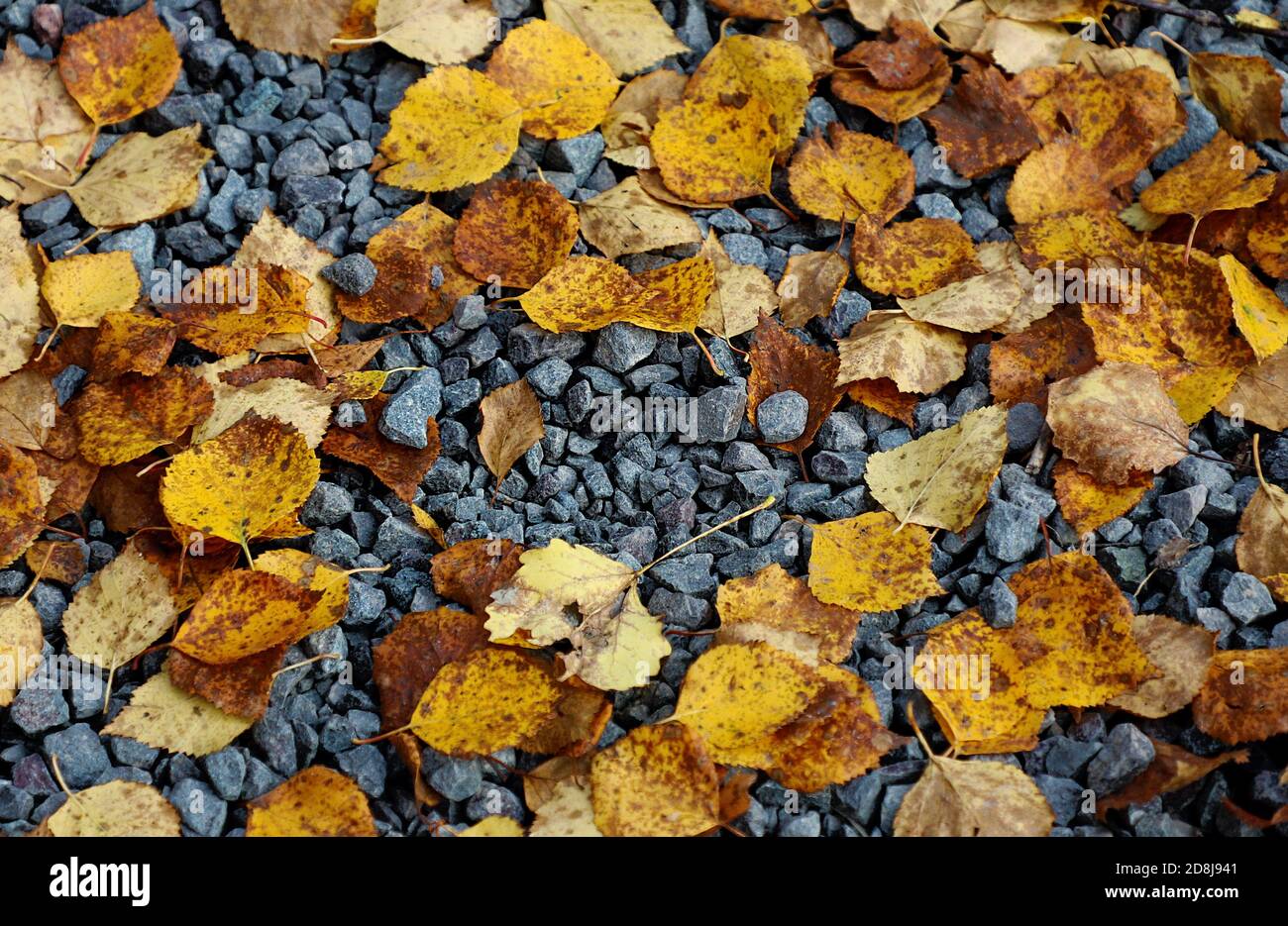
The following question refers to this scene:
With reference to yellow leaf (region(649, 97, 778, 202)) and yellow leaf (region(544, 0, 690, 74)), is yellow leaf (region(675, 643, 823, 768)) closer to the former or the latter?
yellow leaf (region(649, 97, 778, 202))

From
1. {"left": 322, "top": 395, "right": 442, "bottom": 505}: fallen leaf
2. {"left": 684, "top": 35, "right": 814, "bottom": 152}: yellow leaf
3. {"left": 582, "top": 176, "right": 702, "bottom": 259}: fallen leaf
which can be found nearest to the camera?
{"left": 322, "top": 395, "right": 442, "bottom": 505}: fallen leaf

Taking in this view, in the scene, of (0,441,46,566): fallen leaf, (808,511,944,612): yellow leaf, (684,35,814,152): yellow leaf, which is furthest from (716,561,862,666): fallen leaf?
(0,441,46,566): fallen leaf

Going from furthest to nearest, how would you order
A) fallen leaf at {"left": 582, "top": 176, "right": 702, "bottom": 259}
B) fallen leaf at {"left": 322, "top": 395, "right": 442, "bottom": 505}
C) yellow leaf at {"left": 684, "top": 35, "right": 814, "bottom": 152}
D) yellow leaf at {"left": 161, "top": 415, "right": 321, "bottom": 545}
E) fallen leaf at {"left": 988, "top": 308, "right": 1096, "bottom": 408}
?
yellow leaf at {"left": 684, "top": 35, "right": 814, "bottom": 152}, fallen leaf at {"left": 582, "top": 176, "right": 702, "bottom": 259}, fallen leaf at {"left": 988, "top": 308, "right": 1096, "bottom": 408}, fallen leaf at {"left": 322, "top": 395, "right": 442, "bottom": 505}, yellow leaf at {"left": 161, "top": 415, "right": 321, "bottom": 545}

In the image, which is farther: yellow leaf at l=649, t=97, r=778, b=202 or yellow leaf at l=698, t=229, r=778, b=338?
yellow leaf at l=649, t=97, r=778, b=202

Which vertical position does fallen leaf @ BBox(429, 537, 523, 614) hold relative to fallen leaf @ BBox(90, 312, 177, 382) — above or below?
below

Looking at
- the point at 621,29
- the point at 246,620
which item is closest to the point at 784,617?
the point at 246,620

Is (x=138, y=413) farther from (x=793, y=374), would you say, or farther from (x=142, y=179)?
(x=793, y=374)

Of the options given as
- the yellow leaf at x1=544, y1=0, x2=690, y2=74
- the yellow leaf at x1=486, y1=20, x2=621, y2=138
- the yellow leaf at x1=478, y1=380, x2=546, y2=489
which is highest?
the yellow leaf at x1=544, y1=0, x2=690, y2=74
